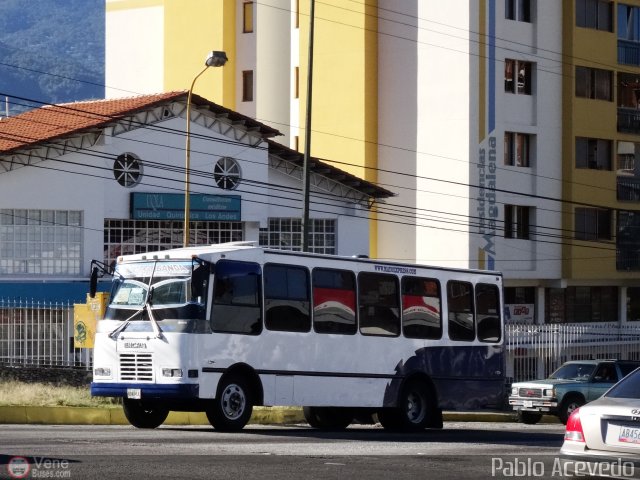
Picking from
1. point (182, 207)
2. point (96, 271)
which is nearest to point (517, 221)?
point (182, 207)

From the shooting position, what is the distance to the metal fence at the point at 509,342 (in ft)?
120

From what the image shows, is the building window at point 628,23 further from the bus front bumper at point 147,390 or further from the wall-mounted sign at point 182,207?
the bus front bumper at point 147,390

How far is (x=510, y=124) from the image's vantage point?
57.5 metres

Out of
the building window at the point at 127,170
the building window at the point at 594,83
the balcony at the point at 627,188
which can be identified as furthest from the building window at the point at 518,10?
the building window at the point at 127,170

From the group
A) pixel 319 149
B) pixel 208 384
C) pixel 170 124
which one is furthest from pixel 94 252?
pixel 208 384

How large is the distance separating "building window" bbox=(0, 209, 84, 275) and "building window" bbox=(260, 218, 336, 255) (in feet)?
25.5

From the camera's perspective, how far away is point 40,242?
149 ft

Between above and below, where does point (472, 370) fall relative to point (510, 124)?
below

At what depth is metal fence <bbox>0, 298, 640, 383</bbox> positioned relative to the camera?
36719 mm

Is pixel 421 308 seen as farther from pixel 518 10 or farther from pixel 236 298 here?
pixel 518 10

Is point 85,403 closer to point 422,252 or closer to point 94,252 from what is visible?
point 94,252

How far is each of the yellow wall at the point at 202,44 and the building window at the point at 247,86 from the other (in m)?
0.52

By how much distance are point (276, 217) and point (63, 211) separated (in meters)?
8.50

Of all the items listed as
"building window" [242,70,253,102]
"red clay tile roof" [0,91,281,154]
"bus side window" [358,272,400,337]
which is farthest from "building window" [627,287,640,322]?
"bus side window" [358,272,400,337]
